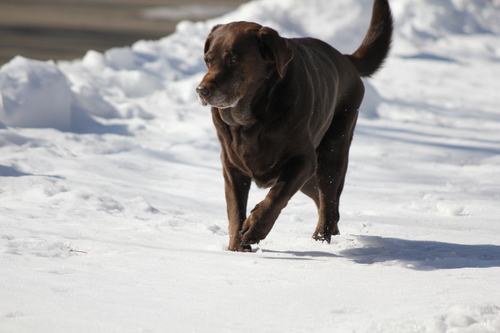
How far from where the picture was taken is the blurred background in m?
13.0

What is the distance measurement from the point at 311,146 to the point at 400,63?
8.97m

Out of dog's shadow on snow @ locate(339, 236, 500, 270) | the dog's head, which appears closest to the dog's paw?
dog's shadow on snow @ locate(339, 236, 500, 270)

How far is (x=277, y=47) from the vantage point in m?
3.40

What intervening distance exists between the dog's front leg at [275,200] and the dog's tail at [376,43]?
4.95 ft

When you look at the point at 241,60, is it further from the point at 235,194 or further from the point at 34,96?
the point at 34,96

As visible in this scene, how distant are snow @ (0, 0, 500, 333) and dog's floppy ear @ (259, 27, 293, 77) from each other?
984 mm

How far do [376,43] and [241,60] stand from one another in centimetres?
181

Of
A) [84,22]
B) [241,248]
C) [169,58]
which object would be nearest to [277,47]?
[241,248]

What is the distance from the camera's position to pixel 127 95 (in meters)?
8.62

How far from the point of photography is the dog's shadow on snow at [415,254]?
3.27 metres

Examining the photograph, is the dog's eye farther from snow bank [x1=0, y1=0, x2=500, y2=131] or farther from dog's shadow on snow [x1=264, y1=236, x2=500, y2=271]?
snow bank [x1=0, y1=0, x2=500, y2=131]

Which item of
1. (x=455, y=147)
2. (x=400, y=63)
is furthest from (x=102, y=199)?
(x=400, y=63)

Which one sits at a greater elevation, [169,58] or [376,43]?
[376,43]

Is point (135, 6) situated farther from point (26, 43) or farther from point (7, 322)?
point (7, 322)
